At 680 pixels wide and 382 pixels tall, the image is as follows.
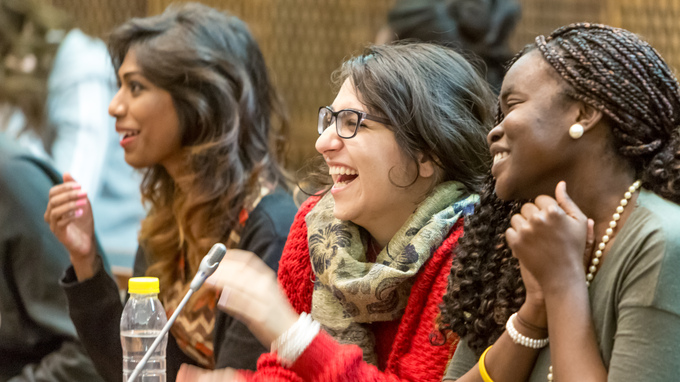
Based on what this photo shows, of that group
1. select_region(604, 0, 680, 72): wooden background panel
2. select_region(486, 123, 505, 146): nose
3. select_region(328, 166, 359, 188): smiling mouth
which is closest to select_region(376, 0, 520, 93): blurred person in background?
select_region(604, 0, 680, 72): wooden background panel

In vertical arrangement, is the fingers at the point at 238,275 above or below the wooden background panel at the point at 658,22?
below

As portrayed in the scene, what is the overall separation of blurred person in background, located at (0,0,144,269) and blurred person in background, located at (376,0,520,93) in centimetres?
137

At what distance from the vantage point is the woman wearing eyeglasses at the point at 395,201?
175 cm

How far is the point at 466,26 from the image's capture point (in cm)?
293

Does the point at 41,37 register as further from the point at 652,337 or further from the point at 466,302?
the point at 652,337

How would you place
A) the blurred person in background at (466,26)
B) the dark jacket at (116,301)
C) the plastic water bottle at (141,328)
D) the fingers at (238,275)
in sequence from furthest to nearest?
1. the blurred person in background at (466,26)
2. the dark jacket at (116,301)
3. the plastic water bottle at (141,328)
4. the fingers at (238,275)

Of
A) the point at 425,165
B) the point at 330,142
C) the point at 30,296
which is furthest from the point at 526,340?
the point at 30,296

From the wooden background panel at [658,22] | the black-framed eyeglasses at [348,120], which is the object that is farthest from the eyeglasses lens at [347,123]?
the wooden background panel at [658,22]

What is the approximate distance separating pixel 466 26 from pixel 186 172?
3.79 feet

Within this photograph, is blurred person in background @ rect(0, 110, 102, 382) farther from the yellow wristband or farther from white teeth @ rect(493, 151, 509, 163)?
white teeth @ rect(493, 151, 509, 163)

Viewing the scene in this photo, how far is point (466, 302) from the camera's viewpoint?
1.51 metres

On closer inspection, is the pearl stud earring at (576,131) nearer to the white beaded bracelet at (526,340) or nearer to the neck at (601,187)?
the neck at (601,187)

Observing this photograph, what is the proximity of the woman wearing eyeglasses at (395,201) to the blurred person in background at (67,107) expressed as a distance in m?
1.94

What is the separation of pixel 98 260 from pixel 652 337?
167 centimetres
